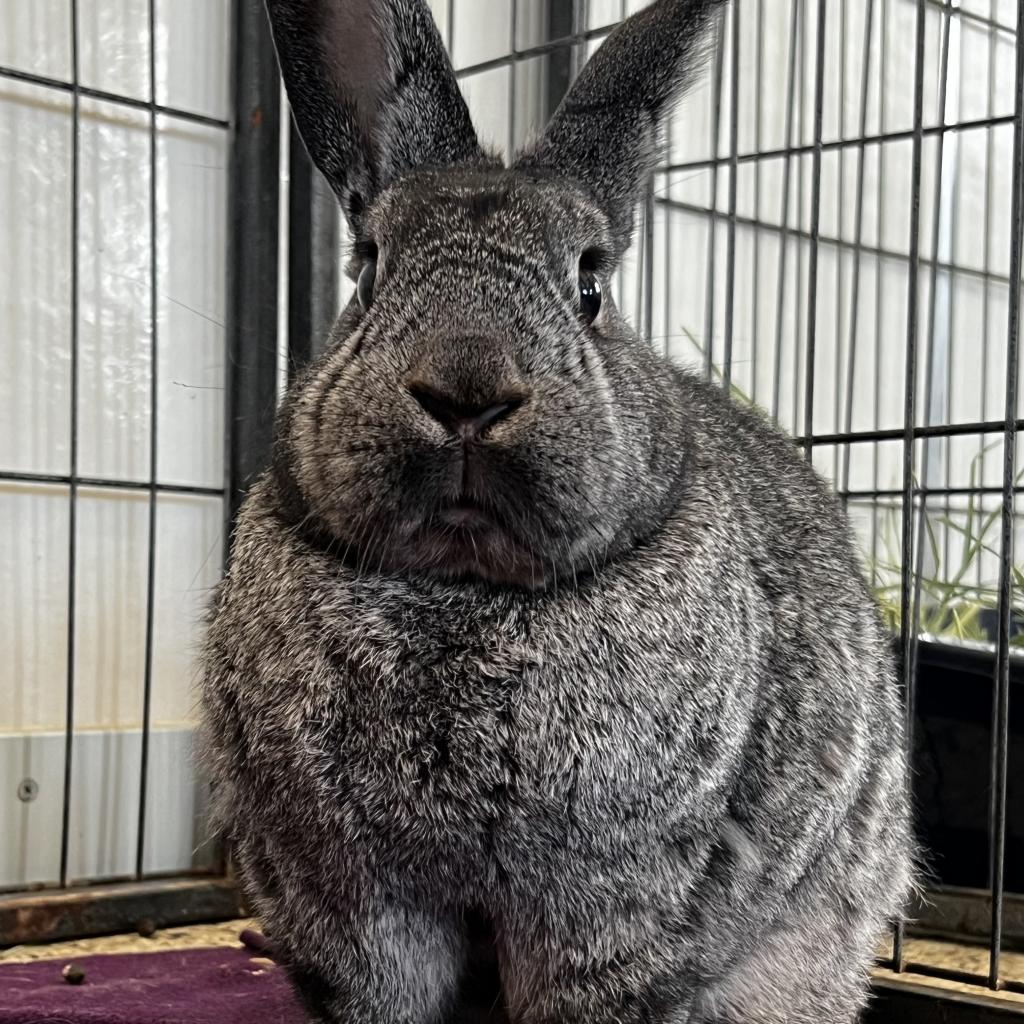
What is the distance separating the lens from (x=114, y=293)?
268cm

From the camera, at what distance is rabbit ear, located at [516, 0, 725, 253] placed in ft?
5.09

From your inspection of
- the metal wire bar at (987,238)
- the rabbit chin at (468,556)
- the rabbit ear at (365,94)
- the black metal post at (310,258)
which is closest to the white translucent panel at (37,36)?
the black metal post at (310,258)

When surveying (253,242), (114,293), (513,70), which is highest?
(513,70)

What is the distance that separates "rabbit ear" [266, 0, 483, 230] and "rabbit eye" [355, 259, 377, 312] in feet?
0.38

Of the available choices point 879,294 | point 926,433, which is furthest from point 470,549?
point 879,294

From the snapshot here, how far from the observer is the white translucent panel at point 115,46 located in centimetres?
260

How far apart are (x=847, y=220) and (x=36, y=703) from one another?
2361mm

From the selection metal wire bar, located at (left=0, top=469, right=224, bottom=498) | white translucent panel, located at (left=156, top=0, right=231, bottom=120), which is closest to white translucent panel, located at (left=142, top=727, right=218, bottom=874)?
metal wire bar, located at (left=0, top=469, right=224, bottom=498)

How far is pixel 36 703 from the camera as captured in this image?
2.56 meters

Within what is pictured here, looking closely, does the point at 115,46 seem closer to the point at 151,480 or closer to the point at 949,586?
the point at 151,480

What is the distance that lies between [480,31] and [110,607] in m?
1.38

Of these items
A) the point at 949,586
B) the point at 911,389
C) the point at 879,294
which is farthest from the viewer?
the point at 879,294

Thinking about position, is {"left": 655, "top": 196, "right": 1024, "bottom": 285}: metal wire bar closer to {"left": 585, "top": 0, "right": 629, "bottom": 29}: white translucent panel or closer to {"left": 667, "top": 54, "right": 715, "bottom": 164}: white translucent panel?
{"left": 667, "top": 54, "right": 715, "bottom": 164}: white translucent panel

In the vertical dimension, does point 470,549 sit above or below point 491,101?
below
